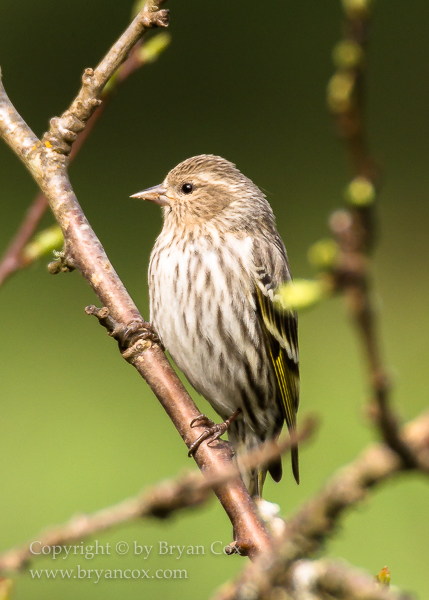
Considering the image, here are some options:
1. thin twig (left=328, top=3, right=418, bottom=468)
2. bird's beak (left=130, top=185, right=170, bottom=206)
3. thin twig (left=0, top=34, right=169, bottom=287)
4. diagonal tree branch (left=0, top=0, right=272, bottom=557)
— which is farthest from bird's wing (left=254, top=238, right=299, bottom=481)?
thin twig (left=328, top=3, right=418, bottom=468)

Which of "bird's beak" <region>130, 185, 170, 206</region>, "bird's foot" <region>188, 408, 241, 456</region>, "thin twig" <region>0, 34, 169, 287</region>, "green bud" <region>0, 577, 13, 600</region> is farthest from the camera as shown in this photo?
"bird's beak" <region>130, 185, 170, 206</region>

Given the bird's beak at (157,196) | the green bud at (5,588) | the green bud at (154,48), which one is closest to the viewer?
the green bud at (5,588)

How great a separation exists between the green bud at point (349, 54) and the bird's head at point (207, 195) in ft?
7.34

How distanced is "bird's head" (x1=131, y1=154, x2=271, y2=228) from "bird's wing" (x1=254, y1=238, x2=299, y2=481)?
0.60 feet

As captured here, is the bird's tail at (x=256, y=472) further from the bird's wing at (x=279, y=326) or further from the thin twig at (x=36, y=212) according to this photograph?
the thin twig at (x=36, y=212)

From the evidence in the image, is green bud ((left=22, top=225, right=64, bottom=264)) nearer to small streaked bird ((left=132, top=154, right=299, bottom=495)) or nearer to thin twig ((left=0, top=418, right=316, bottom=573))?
thin twig ((left=0, top=418, right=316, bottom=573))

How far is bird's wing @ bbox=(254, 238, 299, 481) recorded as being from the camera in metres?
2.55

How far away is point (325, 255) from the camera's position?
0.51 m

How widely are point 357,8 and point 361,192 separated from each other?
4.3 inches

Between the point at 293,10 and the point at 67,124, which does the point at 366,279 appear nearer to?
the point at 67,124

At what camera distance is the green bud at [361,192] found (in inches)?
18.0

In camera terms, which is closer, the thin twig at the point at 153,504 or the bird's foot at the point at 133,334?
the thin twig at the point at 153,504

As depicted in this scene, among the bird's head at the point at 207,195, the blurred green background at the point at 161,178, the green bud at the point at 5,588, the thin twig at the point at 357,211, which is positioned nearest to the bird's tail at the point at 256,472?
the bird's head at the point at 207,195

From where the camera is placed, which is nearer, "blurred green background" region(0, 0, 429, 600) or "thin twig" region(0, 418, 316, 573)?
"thin twig" region(0, 418, 316, 573)
